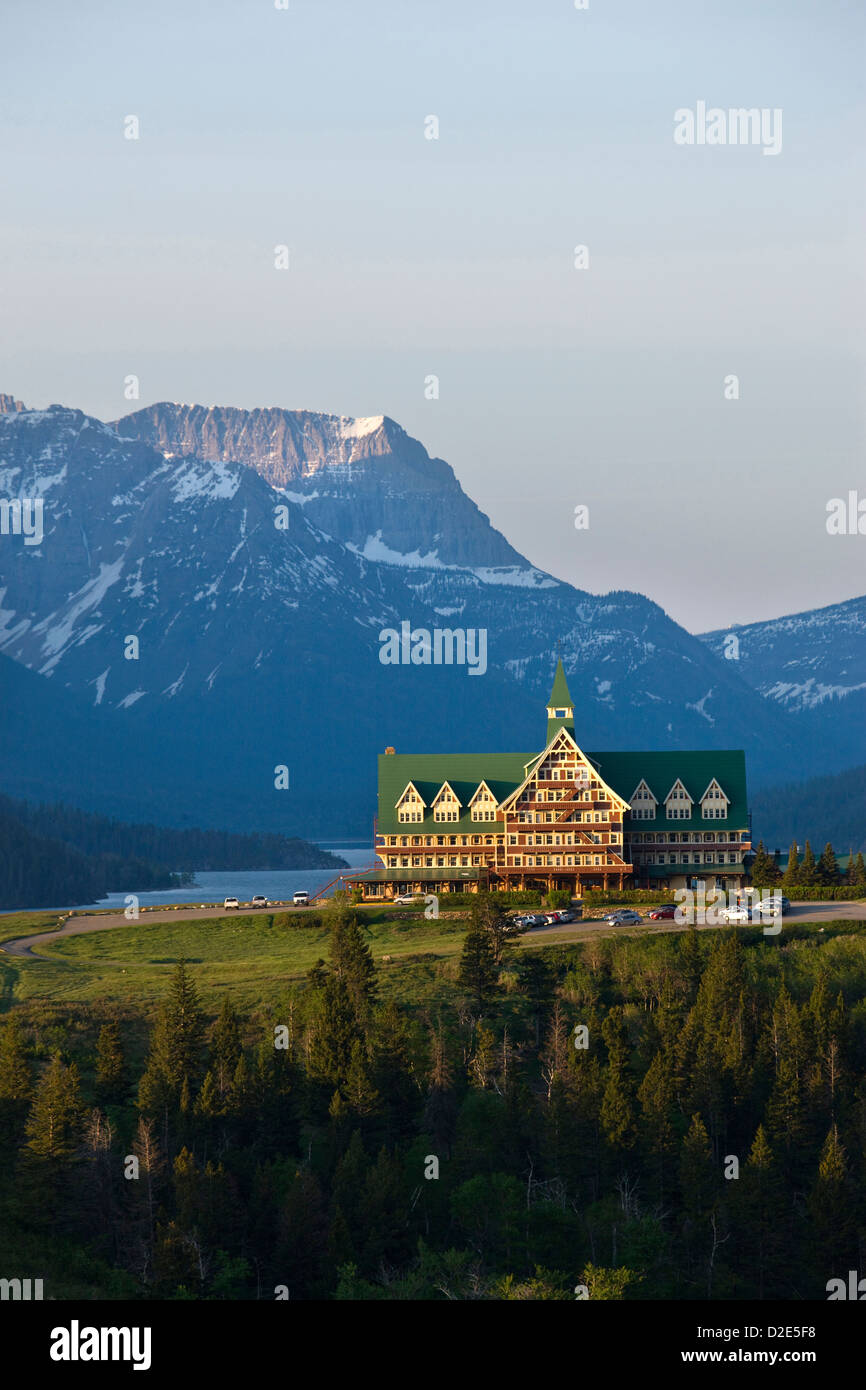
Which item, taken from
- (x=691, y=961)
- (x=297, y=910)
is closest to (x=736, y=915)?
(x=691, y=961)

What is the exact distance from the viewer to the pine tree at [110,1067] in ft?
326

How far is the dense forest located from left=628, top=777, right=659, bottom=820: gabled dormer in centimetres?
3670

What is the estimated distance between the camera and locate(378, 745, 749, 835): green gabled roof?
154375 mm

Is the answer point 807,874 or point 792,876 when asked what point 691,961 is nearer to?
point 792,876

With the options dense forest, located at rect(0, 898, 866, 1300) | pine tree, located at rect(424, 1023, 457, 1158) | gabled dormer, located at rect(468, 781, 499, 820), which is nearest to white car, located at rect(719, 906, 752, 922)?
dense forest, located at rect(0, 898, 866, 1300)

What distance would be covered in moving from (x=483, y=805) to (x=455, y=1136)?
57332 millimetres

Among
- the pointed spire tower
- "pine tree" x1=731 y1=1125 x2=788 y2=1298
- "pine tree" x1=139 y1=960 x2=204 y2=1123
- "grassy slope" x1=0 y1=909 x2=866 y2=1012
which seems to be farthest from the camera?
the pointed spire tower

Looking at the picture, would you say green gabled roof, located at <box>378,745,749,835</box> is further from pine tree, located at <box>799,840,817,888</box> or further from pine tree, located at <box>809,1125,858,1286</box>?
pine tree, located at <box>809,1125,858,1286</box>

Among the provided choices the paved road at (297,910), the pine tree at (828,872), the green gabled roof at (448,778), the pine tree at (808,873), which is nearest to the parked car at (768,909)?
the paved road at (297,910)

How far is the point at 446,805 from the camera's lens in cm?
15525

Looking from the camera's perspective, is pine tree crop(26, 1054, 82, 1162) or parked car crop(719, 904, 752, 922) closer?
pine tree crop(26, 1054, 82, 1162)

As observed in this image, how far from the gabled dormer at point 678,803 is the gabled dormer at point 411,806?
21.4 metres
